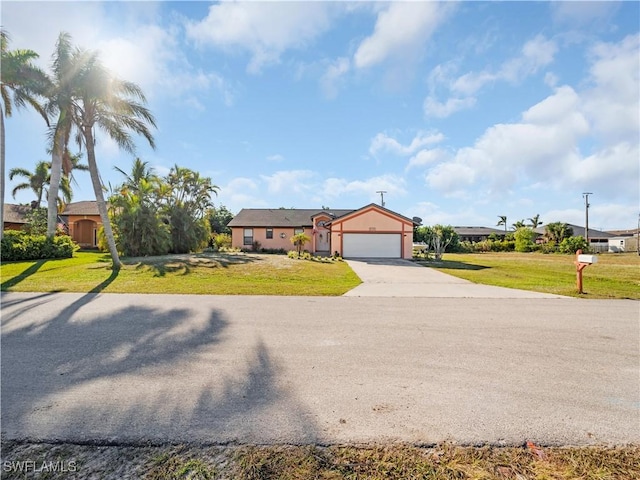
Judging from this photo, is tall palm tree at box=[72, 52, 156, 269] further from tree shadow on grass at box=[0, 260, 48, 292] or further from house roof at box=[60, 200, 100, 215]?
house roof at box=[60, 200, 100, 215]

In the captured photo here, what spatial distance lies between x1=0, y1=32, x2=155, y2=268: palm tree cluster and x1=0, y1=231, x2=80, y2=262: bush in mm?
2552

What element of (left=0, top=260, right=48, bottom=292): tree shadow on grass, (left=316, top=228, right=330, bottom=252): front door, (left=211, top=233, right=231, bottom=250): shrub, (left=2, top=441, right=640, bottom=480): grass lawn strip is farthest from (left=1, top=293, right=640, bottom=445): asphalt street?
(left=211, top=233, right=231, bottom=250): shrub

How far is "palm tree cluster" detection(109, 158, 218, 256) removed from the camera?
1867 cm

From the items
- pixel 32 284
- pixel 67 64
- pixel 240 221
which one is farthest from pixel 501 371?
pixel 240 221

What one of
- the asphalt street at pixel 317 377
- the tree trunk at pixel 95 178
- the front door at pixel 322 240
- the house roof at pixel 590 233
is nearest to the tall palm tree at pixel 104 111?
the tree trunk at pixel 95 178

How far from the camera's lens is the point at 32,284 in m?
10.4

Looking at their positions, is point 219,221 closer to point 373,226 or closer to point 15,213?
point 15,213

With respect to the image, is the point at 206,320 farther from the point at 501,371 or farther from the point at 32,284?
the point at 32,284

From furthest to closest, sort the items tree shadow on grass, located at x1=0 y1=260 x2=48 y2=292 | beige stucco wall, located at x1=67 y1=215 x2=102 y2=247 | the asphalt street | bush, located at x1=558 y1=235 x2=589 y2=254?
bush, located at x1=558 y1=235 x2=589 y2=254 → beige stucco wall, located at x1=67 y1=215 x2=102 y2=247 → tree shadow on grass, located at x1=0 y1=260 x2=48 y2=292 → the asphalt street

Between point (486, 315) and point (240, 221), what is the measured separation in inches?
984

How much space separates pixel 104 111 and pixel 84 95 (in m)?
0.86

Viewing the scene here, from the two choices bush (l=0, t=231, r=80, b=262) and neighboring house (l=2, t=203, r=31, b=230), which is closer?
bush (l=0, t=231, r=80, b=262)

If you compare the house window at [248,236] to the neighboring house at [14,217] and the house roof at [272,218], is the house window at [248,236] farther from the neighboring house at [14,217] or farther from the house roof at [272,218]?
the neighboring house at [14,217]

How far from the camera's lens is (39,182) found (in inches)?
1143
